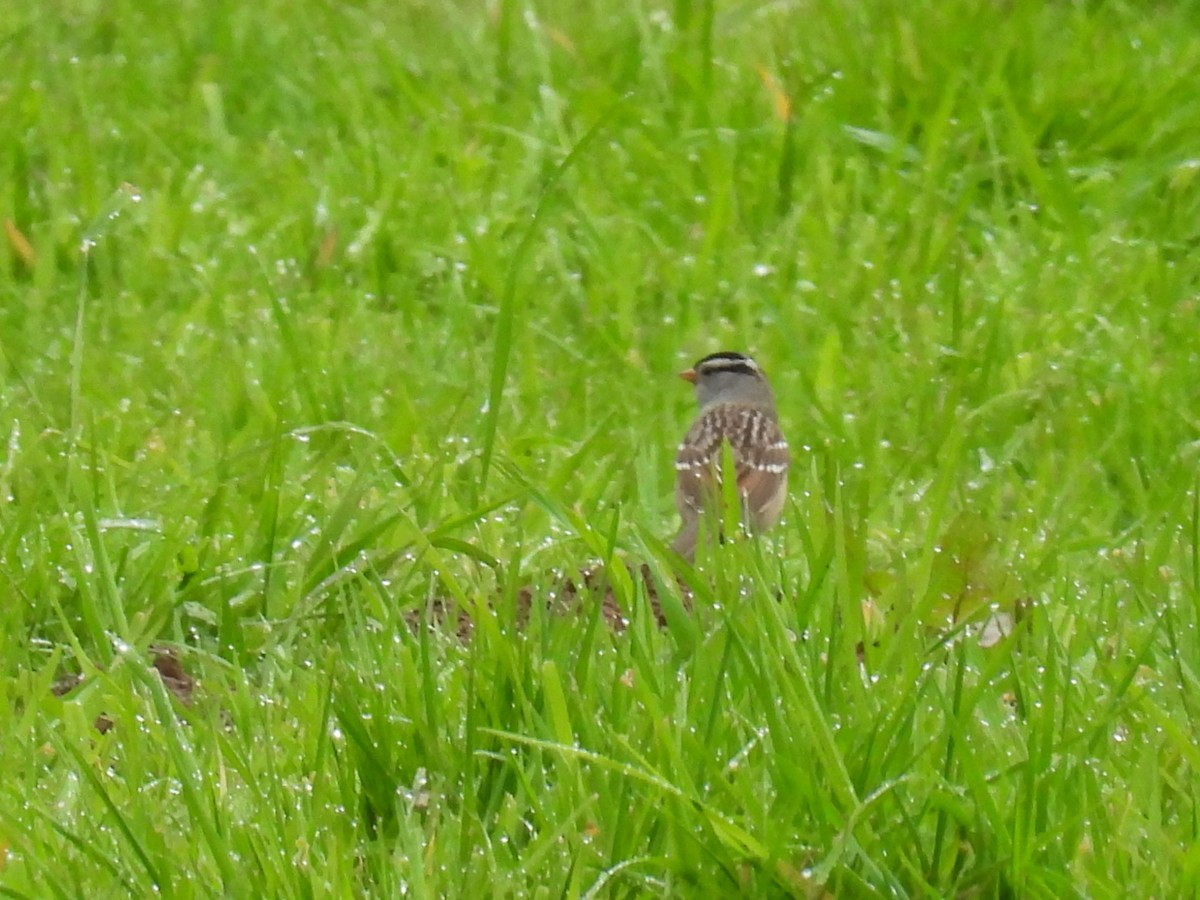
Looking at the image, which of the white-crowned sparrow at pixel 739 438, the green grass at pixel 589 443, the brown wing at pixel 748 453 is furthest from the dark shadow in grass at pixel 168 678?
the brown wing at pixel 748 453

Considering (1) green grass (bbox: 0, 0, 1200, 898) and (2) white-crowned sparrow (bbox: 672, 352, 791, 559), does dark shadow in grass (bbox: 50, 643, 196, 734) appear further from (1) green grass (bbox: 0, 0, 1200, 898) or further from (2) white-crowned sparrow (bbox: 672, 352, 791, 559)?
(2) white-crowned sparrow (bbox: 672, 352, 791, 559)

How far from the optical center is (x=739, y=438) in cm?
580

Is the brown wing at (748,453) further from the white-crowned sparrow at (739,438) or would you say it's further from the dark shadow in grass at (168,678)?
the dark shadow in grass at (168,678)

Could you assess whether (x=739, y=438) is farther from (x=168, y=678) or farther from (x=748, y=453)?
(x=168, y=678)

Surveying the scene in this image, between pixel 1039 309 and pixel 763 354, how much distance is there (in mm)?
840

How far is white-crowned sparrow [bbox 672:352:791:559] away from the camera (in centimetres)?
549

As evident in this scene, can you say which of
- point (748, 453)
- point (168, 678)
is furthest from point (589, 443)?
point (168, 678)

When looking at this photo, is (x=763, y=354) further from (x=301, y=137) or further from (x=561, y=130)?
(x=301, y=137)

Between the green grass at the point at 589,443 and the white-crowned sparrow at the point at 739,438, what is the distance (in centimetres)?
12

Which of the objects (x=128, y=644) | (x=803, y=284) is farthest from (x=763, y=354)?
(x=128, y=644)

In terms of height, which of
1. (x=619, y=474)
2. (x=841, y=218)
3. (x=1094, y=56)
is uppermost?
(x=1094, y=56)

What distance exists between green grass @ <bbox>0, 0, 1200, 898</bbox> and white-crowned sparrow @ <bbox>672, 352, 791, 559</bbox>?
0.12m

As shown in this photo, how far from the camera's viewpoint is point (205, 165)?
24.4ft

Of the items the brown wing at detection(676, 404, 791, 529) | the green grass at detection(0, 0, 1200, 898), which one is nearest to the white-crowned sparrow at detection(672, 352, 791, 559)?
the brown wing at detection(676, 404, 791, 529)
